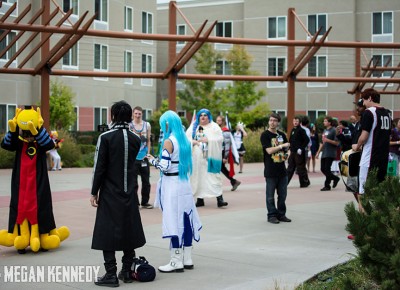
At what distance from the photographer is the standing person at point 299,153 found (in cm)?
1673

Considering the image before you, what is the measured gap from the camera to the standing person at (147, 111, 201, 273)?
7.45 m

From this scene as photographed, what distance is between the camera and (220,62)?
44.4 meters

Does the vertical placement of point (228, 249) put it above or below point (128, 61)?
below

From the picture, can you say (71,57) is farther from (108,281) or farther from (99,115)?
(108,281)

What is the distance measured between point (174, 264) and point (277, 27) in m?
37.5

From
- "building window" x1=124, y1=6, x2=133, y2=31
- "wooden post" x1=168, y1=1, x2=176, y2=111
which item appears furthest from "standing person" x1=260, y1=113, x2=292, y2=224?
"building window" x1=124, y1=6, x2=133, y2=31

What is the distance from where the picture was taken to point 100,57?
115 feet

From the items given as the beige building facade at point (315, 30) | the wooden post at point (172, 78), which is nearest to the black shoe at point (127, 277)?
the wooden post at point (172, 78)

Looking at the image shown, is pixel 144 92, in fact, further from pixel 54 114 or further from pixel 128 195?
pixel 128 195

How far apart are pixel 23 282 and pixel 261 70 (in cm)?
3764

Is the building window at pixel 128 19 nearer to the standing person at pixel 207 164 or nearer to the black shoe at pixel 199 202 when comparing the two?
the standing person at pixel 207 164

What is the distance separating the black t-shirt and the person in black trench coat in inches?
169

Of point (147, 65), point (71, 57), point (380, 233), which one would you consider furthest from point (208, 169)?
point (147, 65)

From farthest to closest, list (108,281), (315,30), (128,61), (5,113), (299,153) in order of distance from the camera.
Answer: (315,30) → (128,61) → (5,113) → (299,153) → (108,281)
